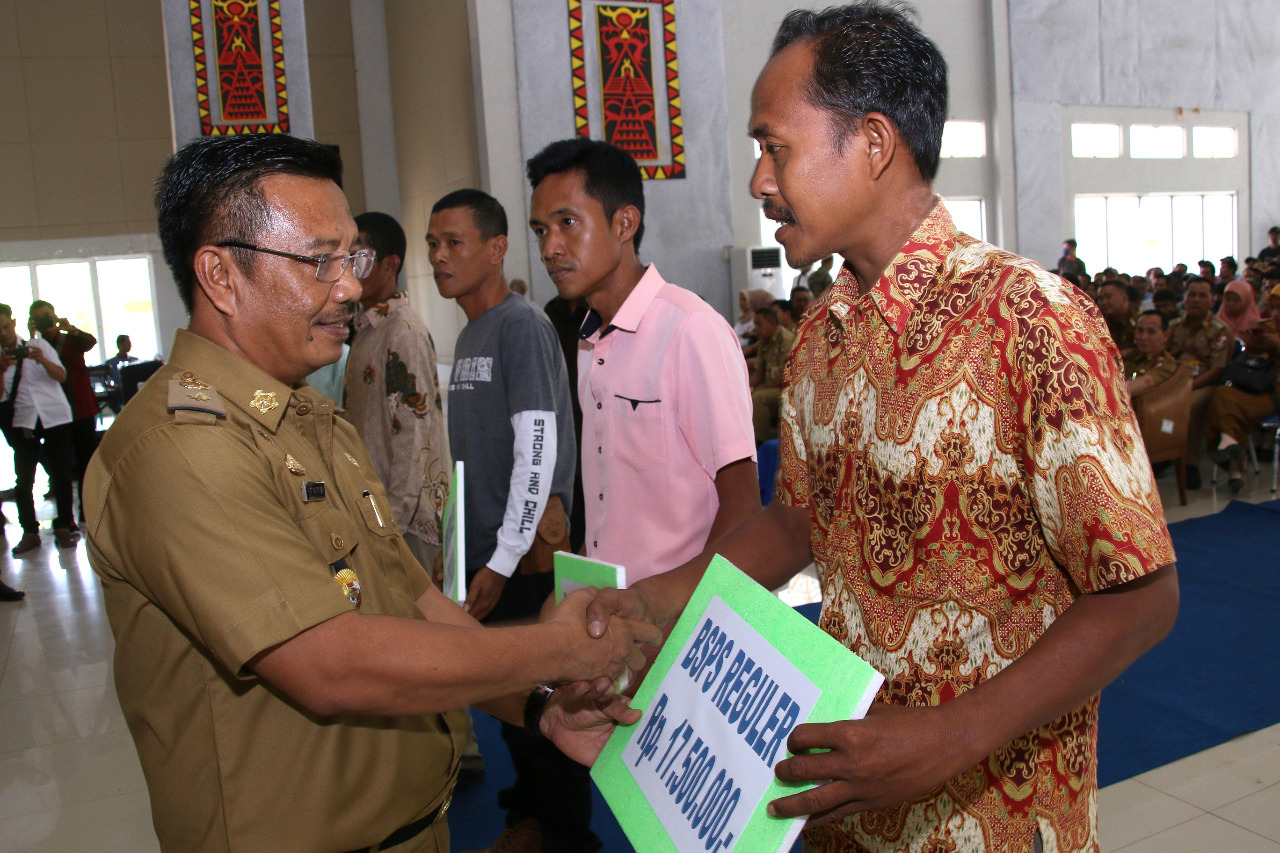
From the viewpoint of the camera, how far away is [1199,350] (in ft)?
23.4

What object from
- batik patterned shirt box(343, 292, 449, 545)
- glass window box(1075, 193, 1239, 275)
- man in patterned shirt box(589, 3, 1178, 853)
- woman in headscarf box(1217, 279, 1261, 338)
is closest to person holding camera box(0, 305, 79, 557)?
batik patterned shirt box(343, 292, 449, 545)

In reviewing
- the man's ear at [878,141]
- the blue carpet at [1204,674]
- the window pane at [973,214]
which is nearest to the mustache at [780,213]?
the man's ear at [878,141]

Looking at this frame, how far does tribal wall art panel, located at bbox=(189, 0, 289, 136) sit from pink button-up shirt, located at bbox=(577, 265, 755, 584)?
25.2ft

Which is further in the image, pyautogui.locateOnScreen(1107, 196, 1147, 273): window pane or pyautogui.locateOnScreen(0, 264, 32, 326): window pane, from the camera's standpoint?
pyautogui.locateOnScreen(1107, 196, 1147, 273): window pane

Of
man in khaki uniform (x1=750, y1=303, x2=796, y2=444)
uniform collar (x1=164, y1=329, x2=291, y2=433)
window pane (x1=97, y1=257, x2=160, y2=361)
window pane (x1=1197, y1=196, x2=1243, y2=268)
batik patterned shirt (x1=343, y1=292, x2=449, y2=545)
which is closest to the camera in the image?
uniform collar (x1=164, y1=329, x2=291, y2=433)

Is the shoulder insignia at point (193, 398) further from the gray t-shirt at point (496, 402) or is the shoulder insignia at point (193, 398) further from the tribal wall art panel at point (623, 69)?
the tribal wall art panel at point (623, 69)

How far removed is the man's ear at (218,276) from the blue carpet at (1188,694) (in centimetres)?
197

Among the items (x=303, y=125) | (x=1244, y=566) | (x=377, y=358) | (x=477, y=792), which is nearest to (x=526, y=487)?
(x=377, y=358)

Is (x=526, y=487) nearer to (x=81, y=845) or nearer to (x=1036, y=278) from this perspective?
(x=1036, y=278)

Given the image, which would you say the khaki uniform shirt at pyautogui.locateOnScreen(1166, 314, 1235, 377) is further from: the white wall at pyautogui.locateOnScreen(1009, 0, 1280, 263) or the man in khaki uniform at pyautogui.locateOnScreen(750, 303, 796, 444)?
the white wall at pyautogui.locateOnScreen(1009, 0, 1280, 263)

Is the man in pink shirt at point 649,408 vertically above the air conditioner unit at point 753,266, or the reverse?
the air conditioner unit at point 753,266

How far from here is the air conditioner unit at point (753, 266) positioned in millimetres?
11148

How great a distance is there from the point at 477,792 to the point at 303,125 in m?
7.68

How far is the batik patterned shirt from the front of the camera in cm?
284
